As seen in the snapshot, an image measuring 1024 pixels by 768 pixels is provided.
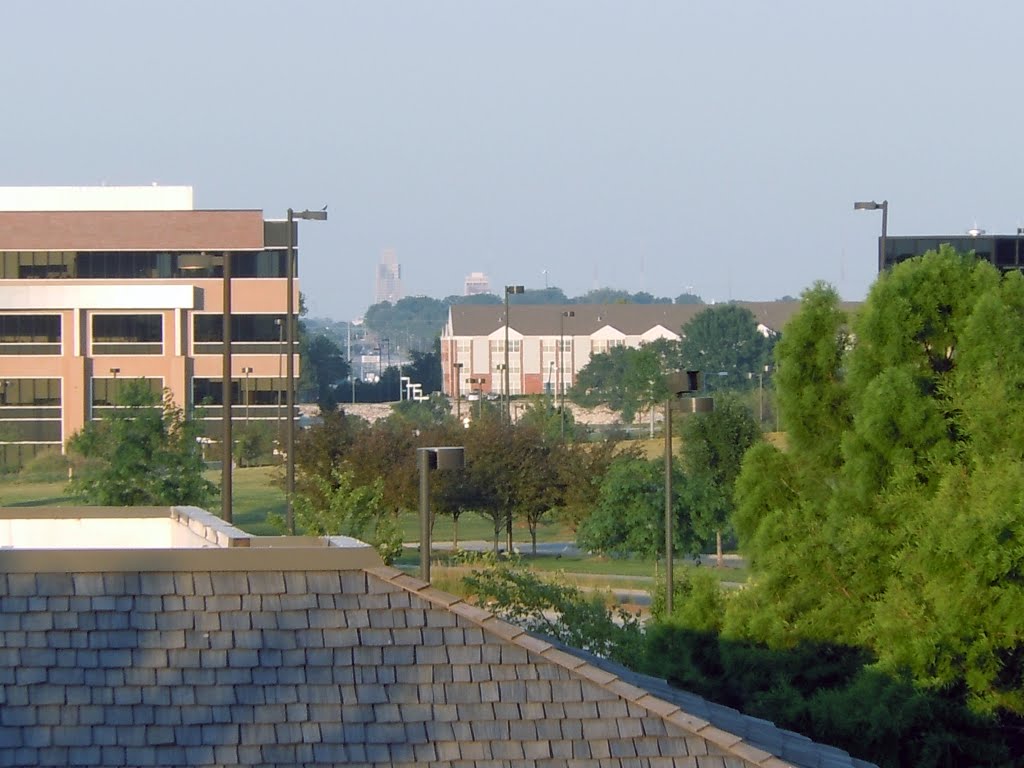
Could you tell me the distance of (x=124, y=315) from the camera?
232 ft

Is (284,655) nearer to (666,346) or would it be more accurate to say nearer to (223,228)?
(223,228)

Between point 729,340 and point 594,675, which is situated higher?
point 729,340

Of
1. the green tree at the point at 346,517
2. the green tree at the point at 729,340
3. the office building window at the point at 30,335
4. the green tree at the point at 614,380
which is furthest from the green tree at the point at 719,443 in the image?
the green tree at the point at 729,340

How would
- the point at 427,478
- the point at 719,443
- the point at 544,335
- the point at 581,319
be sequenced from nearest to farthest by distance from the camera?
the point at 427,478 < the point at 719,443 < the point at 544,335 < the point at 581,319

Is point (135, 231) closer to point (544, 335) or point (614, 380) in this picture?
point (614, 380)

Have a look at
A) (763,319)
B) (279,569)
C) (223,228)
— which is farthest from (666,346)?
(279,569)

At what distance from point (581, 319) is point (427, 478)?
434 ft

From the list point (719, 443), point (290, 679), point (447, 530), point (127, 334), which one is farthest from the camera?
point (127, 334)

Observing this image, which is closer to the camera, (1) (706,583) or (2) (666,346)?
(1) (706,583)

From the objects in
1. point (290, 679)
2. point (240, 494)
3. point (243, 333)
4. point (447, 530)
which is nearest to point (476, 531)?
point (447, 530)

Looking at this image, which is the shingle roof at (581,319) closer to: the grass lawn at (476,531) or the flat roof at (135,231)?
the flat roof at (135,231)

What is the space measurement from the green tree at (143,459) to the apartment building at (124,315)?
3154 cm

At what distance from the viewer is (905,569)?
14938 millimetres

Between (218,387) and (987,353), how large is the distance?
59.8m
